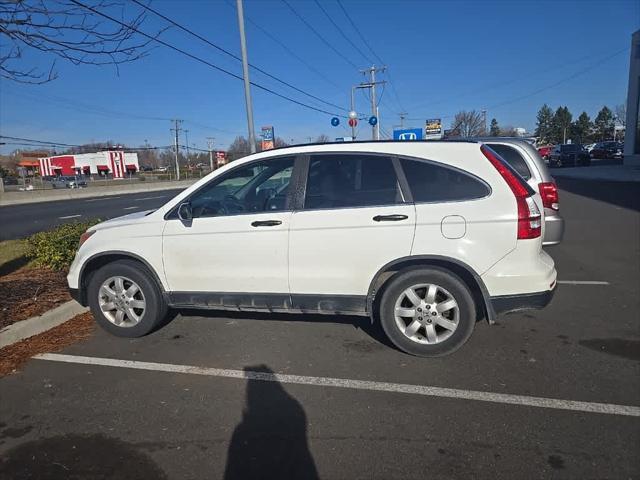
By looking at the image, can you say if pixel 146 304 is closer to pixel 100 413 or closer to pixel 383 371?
pixel 100 413

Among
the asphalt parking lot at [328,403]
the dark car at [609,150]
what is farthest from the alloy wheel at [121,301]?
the dark car at [609,150]

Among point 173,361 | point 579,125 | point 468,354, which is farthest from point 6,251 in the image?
point 579,125

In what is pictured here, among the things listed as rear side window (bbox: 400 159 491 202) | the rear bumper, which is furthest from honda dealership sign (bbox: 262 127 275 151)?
the rear bumper

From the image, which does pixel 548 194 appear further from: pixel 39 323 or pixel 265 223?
pixel 39 323

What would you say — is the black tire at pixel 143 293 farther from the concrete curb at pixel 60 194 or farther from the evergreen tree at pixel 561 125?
the evergreen tree at pixel 561 125

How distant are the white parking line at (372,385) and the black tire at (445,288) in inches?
18.7

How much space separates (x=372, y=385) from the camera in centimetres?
343

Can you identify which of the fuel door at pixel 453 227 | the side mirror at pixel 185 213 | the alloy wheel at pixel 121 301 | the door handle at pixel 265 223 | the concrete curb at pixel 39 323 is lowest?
the concrete curb at pixel 39 323

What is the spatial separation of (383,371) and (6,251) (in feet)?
25.2

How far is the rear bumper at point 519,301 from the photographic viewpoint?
3637mm

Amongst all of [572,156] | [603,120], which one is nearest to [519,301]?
[572,156]

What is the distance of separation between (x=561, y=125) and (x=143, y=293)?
12529 cm

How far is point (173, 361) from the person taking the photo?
3947mm

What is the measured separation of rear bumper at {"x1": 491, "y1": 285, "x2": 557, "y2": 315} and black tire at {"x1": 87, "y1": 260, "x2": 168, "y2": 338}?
3.17m
